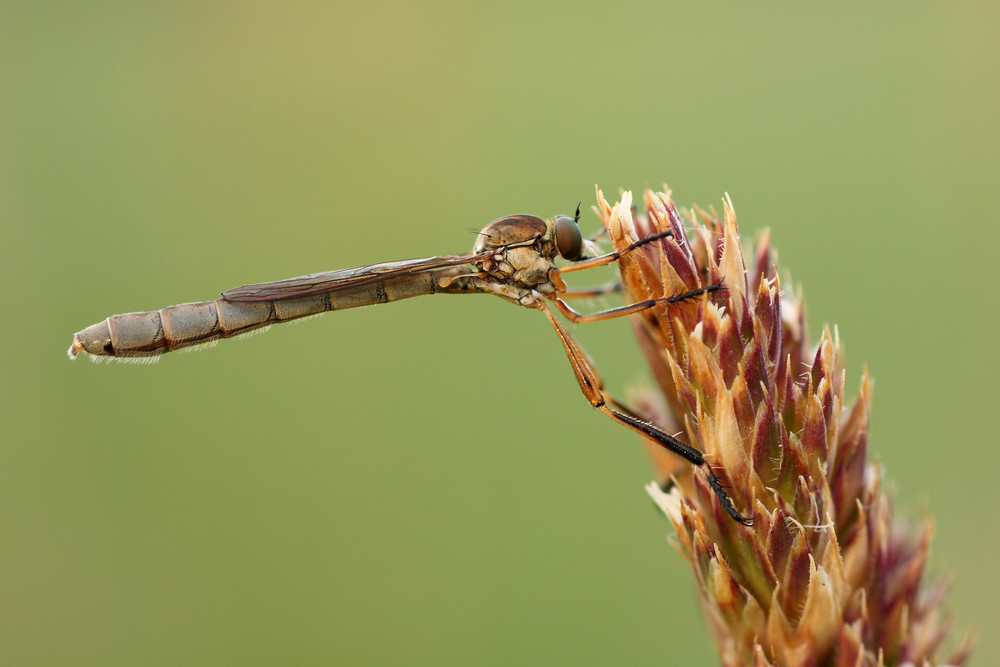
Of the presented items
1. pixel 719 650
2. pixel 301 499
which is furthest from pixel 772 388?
pixel 301 499

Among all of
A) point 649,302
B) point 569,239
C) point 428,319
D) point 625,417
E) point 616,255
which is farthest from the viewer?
point 428,319

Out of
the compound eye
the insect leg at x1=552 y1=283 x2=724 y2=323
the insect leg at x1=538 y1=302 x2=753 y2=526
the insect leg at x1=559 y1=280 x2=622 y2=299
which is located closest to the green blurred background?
the insect leg at x1=559 y1=280 x2=622 y2=299

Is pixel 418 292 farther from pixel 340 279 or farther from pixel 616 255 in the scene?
pixel 616 255

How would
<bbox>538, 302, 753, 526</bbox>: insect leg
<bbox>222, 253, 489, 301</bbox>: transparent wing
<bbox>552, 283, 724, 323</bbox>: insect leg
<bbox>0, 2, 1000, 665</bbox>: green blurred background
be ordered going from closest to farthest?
<bbox>538, 302, 753, 526</bbox>: insect leg
<bbox>552, 283, 724, 323</bbox>: insect leg
<bbox>222, 253, 489, 301</bbox>: transparent wing
<bbox>0, 2, 1000, 665</bbox>: green blurred background

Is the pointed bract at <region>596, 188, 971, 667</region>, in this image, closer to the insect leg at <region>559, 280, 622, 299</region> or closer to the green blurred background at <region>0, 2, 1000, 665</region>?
the insect leg at <region>559, 280, 622, 299</region>

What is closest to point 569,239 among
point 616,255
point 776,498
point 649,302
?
point 616,255

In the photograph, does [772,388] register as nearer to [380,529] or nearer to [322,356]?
[380,529]

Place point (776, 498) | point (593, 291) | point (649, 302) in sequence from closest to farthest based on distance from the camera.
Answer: point (776, 498), point (649, 302), point (593, 291)
